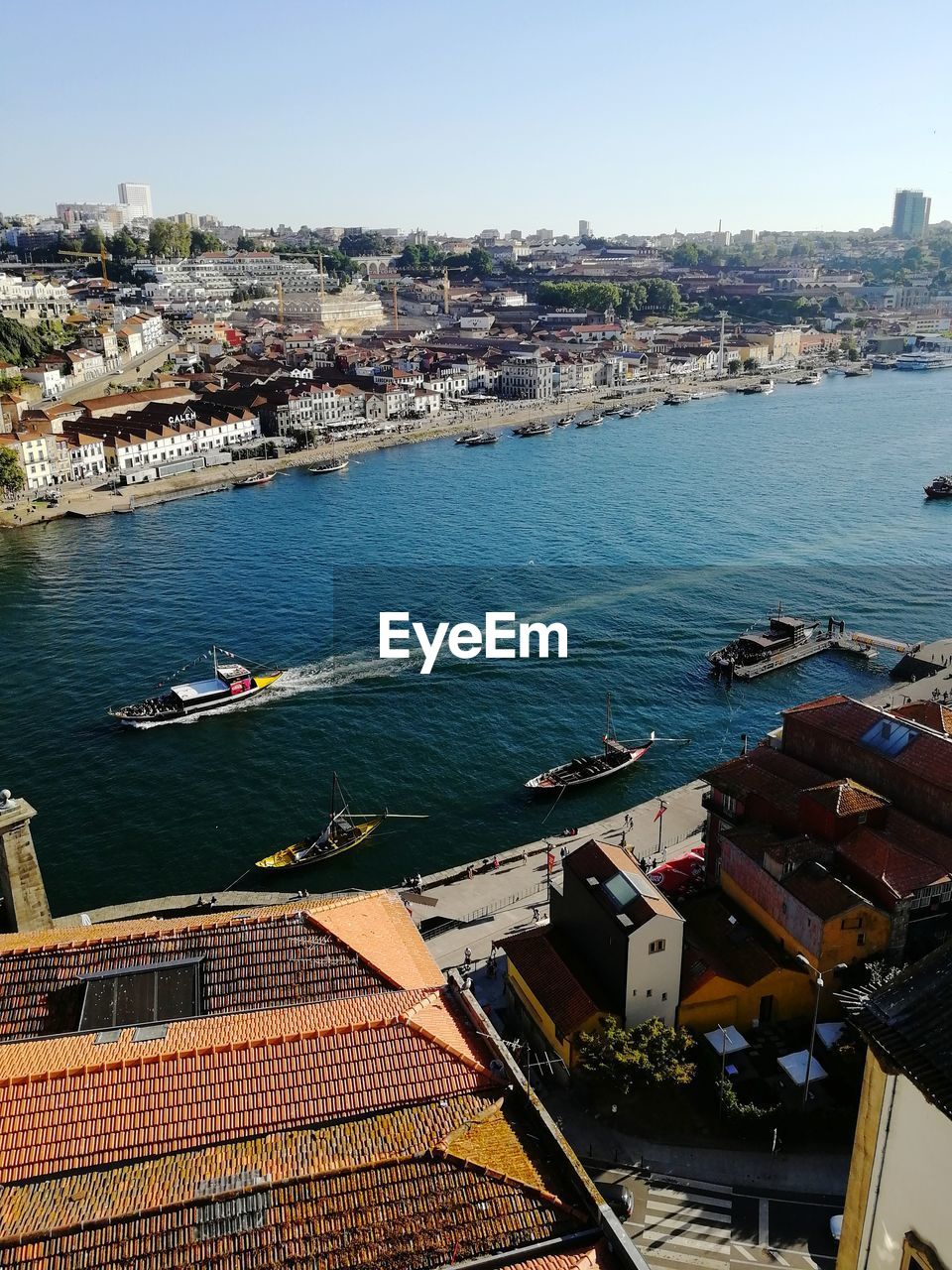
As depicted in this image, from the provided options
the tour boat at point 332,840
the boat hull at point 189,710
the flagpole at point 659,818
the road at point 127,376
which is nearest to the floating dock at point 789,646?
the flagpole at point 659,818

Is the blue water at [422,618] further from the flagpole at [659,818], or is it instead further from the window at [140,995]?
the window at [140,995]

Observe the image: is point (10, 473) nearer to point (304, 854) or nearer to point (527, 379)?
point (304, 854)

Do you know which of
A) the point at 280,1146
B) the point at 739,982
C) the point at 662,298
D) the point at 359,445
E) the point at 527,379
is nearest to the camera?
the point at 280,1146

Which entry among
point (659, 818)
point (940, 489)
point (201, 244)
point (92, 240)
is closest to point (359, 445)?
point (940, 489)

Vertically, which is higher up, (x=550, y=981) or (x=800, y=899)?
(x=800, y=899)

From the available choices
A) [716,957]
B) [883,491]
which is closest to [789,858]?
[716,957]

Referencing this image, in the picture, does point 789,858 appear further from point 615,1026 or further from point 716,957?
point 615,1026
